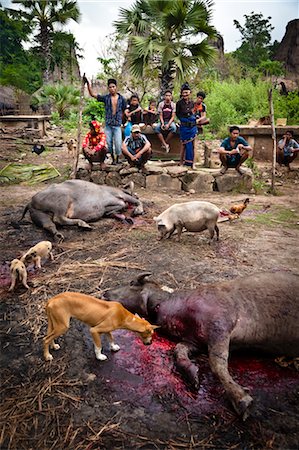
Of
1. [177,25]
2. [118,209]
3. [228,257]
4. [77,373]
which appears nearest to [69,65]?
[177,25]

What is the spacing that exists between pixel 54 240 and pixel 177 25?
1076 cm

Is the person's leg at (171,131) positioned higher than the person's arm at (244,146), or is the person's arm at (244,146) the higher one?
the person's leg at (171,131)

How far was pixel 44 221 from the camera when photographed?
5.81 meters

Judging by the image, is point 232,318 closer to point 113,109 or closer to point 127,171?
point 127,171

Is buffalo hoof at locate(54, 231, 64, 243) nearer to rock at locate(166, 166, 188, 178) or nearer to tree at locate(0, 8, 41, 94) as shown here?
rock at locate(166, 166, 188, 178)

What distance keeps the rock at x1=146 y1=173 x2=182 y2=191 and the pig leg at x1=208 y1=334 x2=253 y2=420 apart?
6.77 m

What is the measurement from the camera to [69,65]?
30047mm

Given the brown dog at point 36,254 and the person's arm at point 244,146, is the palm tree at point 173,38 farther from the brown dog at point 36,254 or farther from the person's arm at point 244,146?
the brown dog at point 36,254

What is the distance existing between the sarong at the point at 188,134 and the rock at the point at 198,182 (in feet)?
2.55

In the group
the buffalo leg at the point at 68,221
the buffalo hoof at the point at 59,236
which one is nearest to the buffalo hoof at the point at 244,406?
the buffalo hoof at the point at 59,236

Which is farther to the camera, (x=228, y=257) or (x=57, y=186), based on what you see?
(x=57, y=186)

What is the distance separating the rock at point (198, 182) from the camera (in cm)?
910

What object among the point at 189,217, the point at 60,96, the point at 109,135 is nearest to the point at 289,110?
the point at 109,135

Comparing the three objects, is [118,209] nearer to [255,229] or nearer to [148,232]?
[148,232]
